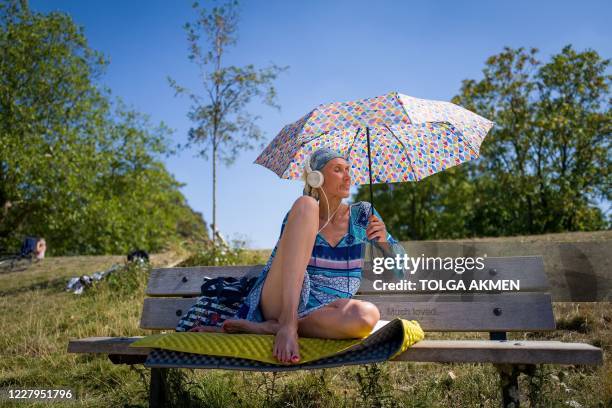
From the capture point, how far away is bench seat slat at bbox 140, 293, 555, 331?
A: 127 inches

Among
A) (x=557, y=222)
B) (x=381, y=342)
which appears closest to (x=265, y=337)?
(x=381, y=342)

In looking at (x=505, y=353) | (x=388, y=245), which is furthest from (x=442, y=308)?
(x=505, y=353)

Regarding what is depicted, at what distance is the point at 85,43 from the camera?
62.6ft

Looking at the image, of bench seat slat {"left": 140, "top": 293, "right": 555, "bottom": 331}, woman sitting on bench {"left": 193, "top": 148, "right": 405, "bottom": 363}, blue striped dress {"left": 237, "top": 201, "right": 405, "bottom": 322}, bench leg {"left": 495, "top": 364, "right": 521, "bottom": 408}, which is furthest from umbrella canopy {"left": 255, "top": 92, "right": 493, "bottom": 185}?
bench leg {"left": 495, "top": 364, "right": 521, "bottom": 408}

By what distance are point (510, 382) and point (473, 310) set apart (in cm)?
76

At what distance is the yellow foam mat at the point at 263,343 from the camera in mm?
2492

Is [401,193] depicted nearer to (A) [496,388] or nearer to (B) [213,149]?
(B) [213,149]

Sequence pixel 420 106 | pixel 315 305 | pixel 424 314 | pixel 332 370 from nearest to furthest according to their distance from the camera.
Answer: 1. pixel 315 305
2. pixel 420 106
3. pixel 424 314
4. pixel 332 370

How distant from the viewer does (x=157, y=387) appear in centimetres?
321

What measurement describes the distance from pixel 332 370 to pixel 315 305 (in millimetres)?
1465

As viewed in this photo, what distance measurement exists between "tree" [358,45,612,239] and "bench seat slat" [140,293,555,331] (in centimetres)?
1688

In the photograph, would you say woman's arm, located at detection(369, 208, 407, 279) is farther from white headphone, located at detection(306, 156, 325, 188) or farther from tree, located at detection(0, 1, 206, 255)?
tree, located at detection(0, 1, 206, 255)

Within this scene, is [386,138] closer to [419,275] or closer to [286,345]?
[419,275]

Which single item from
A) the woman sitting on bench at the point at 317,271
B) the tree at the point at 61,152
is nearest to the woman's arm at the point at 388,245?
the woman sitting on bench at the point at 317,271
